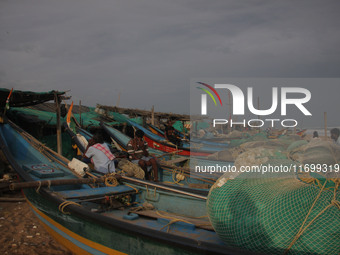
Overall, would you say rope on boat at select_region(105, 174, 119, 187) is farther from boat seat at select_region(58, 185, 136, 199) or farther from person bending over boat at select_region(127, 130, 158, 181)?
person bending over boat at select_region(127, 130, 158, 181)

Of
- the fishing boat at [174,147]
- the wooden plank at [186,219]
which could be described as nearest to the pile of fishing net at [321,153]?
the wooden plank at [186,219]

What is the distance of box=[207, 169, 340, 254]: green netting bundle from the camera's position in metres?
2.17

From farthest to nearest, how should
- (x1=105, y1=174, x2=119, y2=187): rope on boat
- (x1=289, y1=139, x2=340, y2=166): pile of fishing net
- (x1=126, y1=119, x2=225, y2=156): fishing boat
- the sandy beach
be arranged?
(x1=126, y1=119, x2=225, y2=156): fishing boat < (x1=289, y1=139, x2=340, y2=166): pile of fishing net < (x1=105, y1=174, x2=119, y2=187): rope on boat < the sandy beach

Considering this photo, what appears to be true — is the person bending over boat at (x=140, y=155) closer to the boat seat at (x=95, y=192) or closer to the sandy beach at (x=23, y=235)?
the boat seat at (x=95, y=192)

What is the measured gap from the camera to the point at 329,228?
2.14 metres

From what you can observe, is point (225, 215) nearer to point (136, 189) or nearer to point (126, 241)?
point (126, 241)

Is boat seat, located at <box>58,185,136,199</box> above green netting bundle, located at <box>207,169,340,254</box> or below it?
below

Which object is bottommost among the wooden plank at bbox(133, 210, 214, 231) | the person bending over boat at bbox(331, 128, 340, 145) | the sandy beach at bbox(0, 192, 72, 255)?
the sandy beach at bbox(0, 192, 72, 255)

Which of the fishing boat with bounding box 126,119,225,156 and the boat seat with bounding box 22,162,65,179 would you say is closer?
the boat seat with bounding box 22,162,65,179

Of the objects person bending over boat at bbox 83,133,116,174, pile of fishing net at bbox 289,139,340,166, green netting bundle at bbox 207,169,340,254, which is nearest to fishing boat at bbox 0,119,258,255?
green netting bundle at bbox 207,169,340,254

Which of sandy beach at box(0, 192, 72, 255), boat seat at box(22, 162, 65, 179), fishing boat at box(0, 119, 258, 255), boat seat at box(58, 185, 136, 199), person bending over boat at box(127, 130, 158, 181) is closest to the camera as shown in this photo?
fishing boat at box(0, 119, 258, 255)

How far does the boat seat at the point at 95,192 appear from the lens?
389 centimetres

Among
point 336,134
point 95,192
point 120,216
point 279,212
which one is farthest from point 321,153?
point 95,192

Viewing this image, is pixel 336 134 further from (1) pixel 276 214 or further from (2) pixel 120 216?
(2) pixel 120 216
